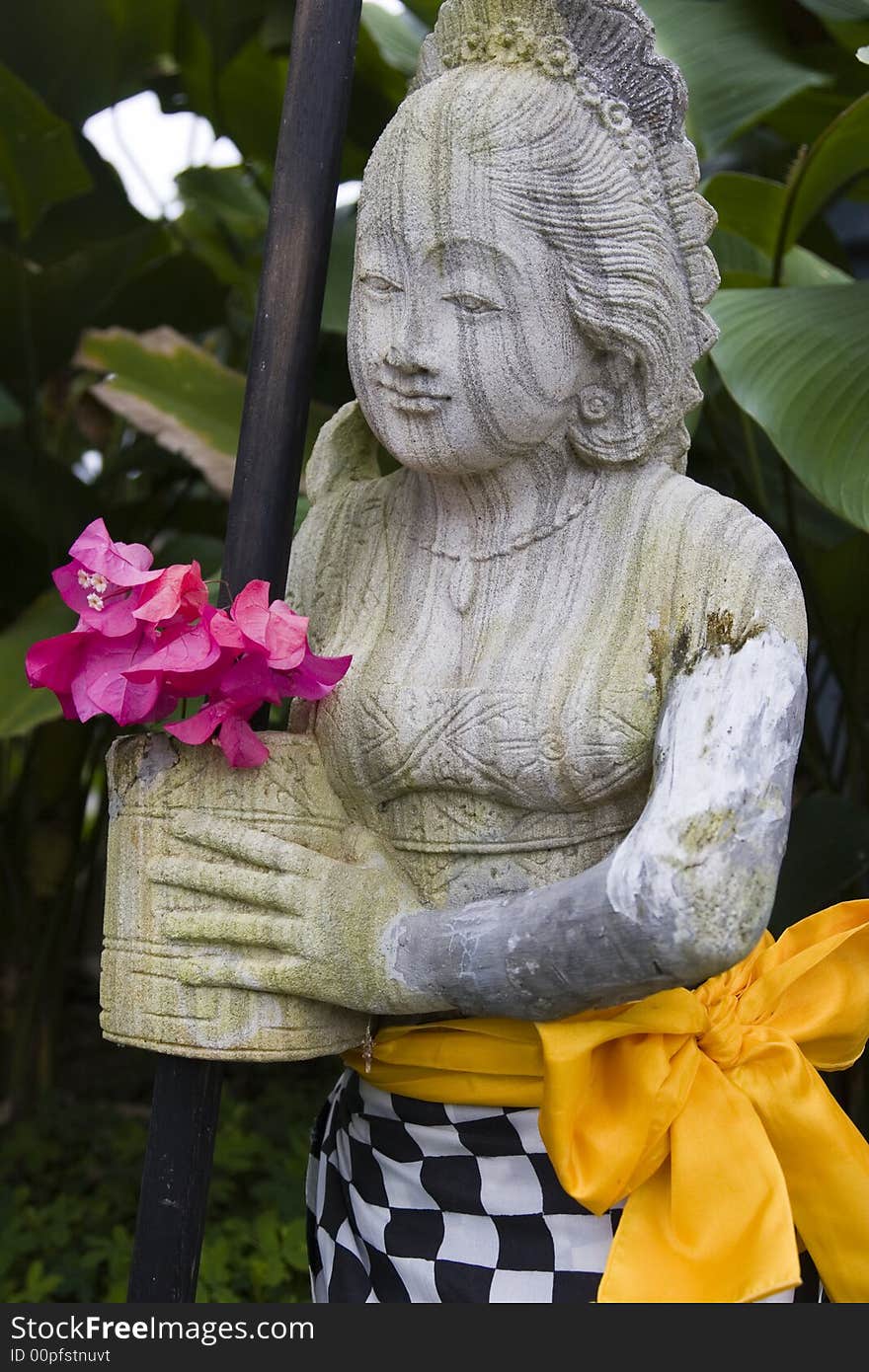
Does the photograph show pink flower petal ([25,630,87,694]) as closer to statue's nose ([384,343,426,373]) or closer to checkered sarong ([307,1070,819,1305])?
statue's nose ([384,343,426,373])

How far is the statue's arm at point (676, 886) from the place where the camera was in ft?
2.78

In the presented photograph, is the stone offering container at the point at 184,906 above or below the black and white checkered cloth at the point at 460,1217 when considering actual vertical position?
above

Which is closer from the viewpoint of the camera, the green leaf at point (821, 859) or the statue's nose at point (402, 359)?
the statue's nose at point (402, 359)

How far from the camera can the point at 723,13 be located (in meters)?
1.98

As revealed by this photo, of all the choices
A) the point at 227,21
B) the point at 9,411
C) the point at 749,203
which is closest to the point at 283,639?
the point at 749,203

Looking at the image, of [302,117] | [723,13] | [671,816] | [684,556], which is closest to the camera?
[671,816]

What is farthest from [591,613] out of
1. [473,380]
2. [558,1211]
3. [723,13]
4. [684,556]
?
[723,13]

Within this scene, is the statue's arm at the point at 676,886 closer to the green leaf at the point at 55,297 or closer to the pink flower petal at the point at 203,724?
the pink flower petal at the point at 203,724

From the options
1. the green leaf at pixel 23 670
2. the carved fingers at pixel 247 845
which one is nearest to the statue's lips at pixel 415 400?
the carved fingers at pixel 247 845

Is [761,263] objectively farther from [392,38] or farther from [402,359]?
[402,359]

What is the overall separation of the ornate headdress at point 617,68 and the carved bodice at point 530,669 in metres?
0.20

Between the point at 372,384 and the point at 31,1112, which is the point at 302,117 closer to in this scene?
the point at 372,384

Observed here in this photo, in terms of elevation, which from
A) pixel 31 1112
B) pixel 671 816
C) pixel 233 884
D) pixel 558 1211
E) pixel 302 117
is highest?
pixel 302 117

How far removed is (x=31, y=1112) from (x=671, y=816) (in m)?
2.20
